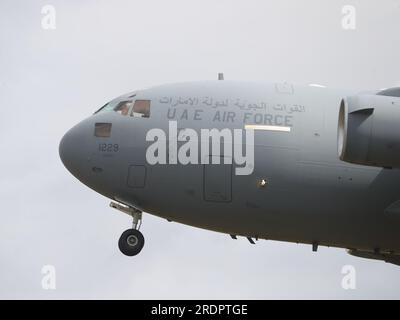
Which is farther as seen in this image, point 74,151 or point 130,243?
point 74,151

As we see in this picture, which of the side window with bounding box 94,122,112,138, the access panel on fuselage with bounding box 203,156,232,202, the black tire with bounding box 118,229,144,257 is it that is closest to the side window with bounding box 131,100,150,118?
the side window with bounding box 94,122,112,138

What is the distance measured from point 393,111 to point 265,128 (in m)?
3.01

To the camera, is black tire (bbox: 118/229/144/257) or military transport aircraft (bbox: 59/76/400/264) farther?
black tire (bbox: 118/229/144/257)

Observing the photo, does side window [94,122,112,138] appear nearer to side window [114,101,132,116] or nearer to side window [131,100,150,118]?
side window [114,101,132,116]

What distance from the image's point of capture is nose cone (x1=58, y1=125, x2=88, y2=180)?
23609 millimetres

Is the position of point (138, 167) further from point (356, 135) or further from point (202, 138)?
point (356, 135)

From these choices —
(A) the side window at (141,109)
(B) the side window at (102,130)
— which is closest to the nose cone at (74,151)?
(B) the side window at (102,130)

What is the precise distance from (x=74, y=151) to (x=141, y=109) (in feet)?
5.08

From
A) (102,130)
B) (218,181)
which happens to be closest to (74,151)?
(102,130)

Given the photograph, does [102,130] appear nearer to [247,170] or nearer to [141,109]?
[141,109]

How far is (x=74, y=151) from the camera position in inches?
934

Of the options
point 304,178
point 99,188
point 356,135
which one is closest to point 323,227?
point 304,178

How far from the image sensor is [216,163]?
22828 mm

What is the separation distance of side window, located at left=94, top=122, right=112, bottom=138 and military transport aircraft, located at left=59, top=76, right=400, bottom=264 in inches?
1.0
